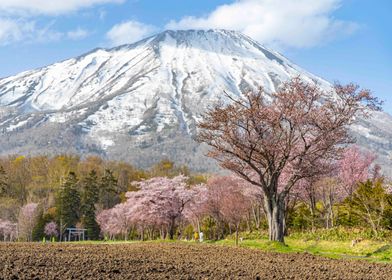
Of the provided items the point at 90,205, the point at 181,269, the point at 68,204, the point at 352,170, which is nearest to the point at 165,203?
the point at 352,170

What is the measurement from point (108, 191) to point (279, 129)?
6213cm

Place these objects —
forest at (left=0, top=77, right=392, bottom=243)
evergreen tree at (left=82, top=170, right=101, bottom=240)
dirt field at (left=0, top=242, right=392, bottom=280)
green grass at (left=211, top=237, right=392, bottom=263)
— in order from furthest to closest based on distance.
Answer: evergreen tree at (left=82, top=170, right=101, bottom=240) → forest at (left=0, top=77, right=392, bottom=243) → green grass at (left=211, top=237, right=392, bottom=263) → dirt field at (left=0, top=242, right=392, bottom=280)

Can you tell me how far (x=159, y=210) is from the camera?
50281 millimetres

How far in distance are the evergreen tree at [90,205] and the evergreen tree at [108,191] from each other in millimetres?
4640

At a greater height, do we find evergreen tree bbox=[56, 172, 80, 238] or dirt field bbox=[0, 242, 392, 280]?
evergreen tree bbox=[56, 172, 80, 238]

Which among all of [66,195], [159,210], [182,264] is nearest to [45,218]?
[66,195]

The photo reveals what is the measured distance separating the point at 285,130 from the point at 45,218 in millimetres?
55407

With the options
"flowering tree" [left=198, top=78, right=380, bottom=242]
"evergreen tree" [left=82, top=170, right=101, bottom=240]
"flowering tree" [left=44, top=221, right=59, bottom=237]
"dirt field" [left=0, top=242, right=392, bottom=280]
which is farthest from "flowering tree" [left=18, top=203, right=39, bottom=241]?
"dirt field" [left=0, top=242, right=392, bottom=280]

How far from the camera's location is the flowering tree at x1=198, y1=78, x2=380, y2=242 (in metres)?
25.8

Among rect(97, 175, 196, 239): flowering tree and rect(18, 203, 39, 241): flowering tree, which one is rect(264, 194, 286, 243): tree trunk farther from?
rect(18, 203, 39, 241): flowering tree

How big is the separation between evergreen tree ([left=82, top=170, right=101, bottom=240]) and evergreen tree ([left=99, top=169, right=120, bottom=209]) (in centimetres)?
464

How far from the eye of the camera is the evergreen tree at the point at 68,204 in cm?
7281

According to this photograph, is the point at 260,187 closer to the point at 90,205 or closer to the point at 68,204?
the point at 68,204

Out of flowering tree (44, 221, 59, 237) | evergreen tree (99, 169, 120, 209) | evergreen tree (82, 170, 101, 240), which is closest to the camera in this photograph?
flowering tree (44, 221, 59, 237)
